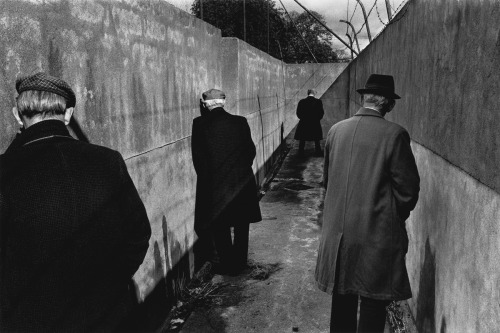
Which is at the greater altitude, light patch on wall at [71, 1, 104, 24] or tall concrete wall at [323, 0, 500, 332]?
light patch on wall at [71, 1, 104, 24]

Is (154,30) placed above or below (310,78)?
above

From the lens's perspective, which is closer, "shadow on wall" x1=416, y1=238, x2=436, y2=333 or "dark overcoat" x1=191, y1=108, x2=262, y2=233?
"shadow on wall" x1=416, y1=238, x2=436, y2=333

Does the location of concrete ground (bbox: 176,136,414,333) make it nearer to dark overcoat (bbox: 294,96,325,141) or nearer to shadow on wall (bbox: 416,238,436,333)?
shadow on wall (bbox: 416,238,436,333)

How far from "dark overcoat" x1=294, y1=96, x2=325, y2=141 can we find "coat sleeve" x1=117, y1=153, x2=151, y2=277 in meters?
10.8

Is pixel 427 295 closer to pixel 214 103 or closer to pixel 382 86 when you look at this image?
pixel 382 86

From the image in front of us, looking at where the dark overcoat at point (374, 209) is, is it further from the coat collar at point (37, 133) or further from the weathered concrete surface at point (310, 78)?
the weathered concrete surface at point (310, 78)

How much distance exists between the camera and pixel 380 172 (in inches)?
101

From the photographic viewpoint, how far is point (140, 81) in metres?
3.22

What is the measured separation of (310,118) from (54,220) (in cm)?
1117

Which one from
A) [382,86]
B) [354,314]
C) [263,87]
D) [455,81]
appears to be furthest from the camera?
[263,87]

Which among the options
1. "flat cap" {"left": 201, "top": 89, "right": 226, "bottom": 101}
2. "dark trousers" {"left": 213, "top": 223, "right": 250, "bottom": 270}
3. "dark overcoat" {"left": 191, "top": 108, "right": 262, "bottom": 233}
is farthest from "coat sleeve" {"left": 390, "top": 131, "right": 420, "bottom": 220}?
"dark trousers" {"left": 213, "top": 223, "right": 250, "bottom": 270}

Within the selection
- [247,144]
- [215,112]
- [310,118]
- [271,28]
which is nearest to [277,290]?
[247,144]

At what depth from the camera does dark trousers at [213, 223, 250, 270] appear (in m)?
4.52

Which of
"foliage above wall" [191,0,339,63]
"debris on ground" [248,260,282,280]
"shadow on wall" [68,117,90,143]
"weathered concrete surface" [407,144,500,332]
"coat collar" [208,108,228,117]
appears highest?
"foliage above wall" [191,0,339,63]
